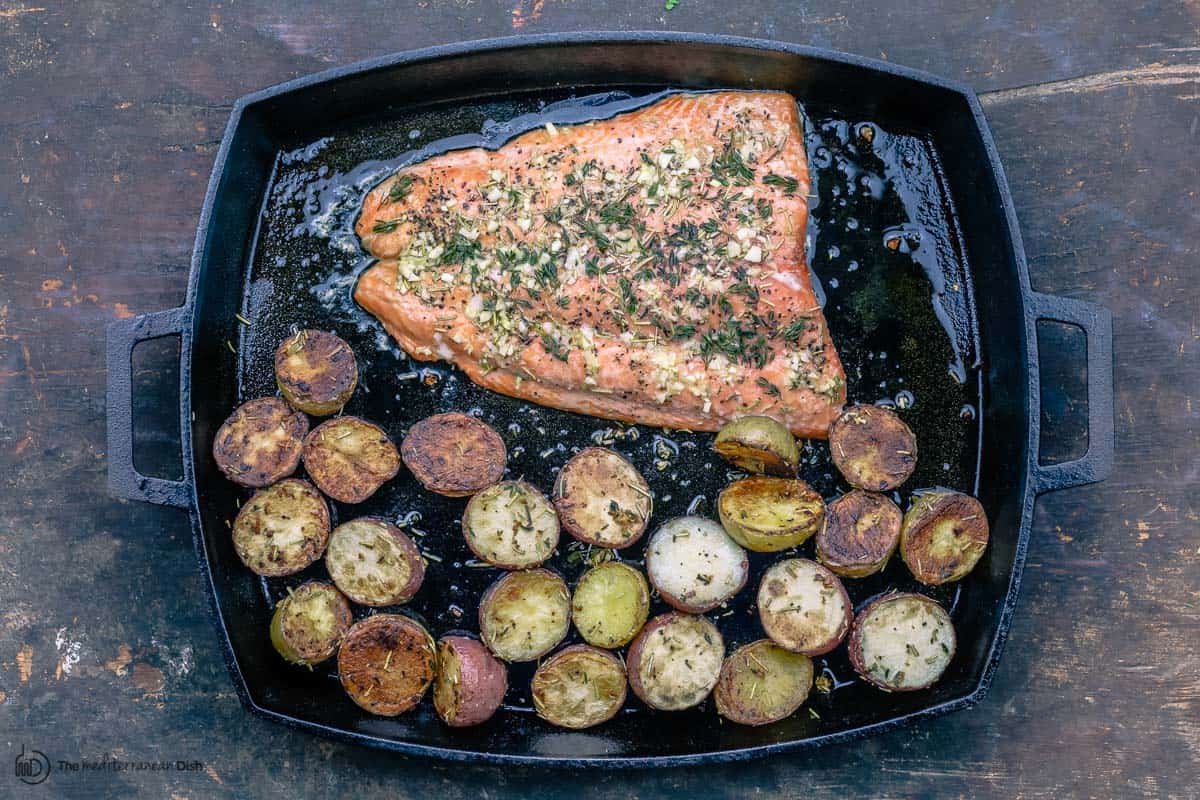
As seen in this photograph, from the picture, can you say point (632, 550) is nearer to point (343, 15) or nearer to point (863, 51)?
point (863, 51)

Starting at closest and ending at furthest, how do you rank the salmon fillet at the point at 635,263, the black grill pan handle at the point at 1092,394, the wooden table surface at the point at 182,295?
Result: the black grill pan handle at the point at 1092,394
the salmon fillet at the point at 635,263
the wooden table surface at the point at 182,295

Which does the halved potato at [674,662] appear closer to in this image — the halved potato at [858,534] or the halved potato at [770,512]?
the halved potato at [770,512]

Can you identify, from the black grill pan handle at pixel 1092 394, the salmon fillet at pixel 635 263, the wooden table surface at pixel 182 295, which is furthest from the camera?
the wooden table surface at pixel 182 295

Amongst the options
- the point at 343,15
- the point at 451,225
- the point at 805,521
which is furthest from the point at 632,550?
the point at 343,15

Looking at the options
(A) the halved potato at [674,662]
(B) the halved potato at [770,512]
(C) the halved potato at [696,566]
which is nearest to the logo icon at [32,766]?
(A) the halved potato at [674,662]

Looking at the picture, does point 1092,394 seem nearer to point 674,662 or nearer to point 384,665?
point 674,662

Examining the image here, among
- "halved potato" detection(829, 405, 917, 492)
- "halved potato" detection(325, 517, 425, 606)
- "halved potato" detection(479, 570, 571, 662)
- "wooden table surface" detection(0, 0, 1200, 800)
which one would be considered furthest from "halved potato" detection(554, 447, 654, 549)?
"wooden table surface" detection(0, 0, 1200, 800)

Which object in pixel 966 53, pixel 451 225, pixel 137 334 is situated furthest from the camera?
pixel 966 53
